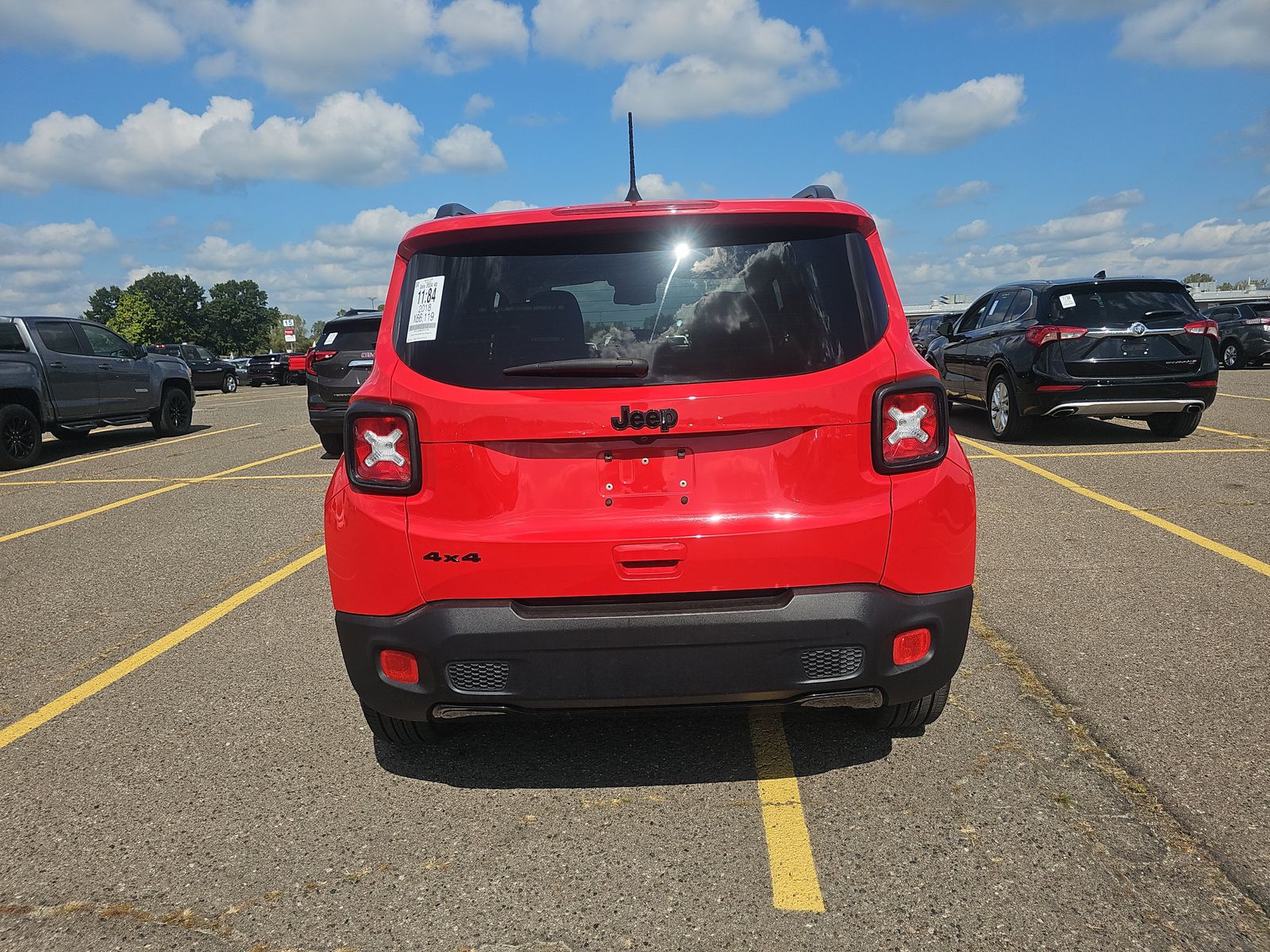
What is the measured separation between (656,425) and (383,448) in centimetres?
80

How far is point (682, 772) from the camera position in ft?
10.2

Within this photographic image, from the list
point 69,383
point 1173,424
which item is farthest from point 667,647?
point 69,383

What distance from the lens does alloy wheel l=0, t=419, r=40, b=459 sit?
1188cm

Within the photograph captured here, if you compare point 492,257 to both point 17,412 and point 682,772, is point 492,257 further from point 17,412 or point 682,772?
point 17,412

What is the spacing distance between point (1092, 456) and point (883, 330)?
7.55 meters

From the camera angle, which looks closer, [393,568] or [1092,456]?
[393,568]

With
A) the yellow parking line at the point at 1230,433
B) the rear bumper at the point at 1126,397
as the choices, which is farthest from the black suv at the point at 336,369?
the yellow parking line at the point at 1230,433

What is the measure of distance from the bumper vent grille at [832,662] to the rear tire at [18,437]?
12441 millimetres

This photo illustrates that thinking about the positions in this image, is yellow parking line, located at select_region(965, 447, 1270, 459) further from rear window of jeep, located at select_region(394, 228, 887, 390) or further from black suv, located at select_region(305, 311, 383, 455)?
rear window of jeep, located at select_region(394, 228, 887, 390)

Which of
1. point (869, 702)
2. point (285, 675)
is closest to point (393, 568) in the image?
point (869, 702)

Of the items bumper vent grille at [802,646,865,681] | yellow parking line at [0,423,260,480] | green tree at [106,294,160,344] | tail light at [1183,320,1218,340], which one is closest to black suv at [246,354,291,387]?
yellow parking line at [0,423,260,480]

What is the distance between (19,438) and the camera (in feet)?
39.5

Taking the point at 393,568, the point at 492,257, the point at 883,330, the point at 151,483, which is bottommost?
the point at 151,483

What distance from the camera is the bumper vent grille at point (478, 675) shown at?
2656mm
